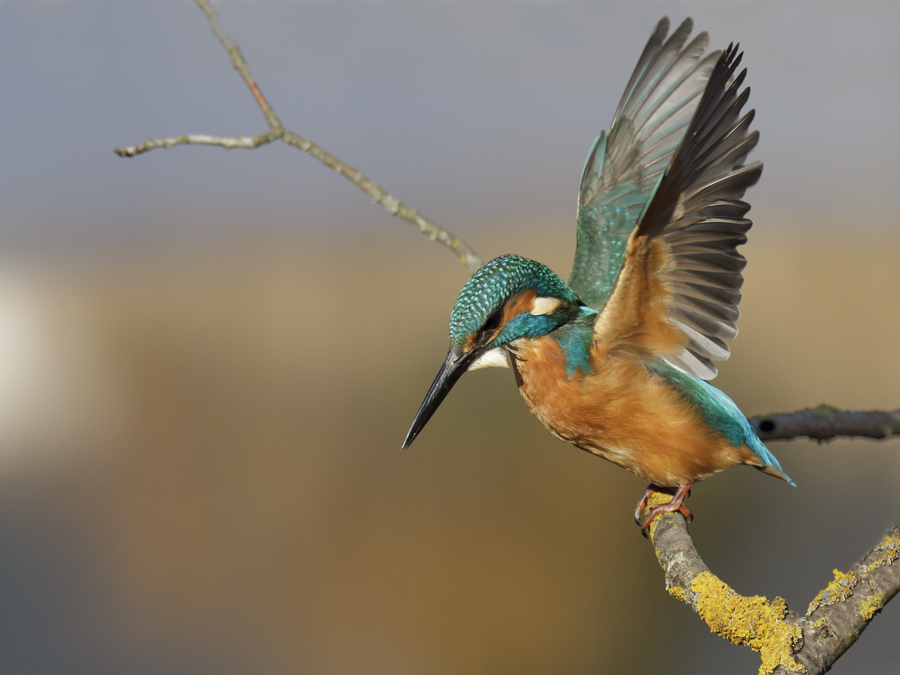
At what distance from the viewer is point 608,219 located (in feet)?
5.82

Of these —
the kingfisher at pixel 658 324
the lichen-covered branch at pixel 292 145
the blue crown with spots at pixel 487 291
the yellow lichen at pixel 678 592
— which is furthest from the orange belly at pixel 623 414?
the lichen-covered branch at pixel 292 145

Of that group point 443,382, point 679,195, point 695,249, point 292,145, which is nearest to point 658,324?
point 695,249

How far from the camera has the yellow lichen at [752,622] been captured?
961 mm

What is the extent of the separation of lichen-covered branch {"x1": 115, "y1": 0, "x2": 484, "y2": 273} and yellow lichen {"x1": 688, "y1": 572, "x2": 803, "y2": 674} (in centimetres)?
88

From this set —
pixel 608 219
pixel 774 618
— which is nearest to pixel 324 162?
pixel 608 219

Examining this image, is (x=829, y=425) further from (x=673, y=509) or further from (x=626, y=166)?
(x=626, y=166)

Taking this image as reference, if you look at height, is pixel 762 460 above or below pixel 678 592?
above

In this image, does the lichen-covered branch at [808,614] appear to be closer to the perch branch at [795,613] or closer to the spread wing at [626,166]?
the perch branch at [795,613]

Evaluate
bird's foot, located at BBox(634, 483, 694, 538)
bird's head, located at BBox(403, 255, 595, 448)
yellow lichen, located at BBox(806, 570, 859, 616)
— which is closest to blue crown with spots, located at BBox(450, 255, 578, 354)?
bird's head, located at BBox(403, 255, 595, 448)

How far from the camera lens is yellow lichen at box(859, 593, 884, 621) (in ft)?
3.30

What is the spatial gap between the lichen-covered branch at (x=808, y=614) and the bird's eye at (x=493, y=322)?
0.53 m

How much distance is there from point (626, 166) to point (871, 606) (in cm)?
109

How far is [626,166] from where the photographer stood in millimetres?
1763

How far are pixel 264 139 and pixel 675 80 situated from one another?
887 mm
